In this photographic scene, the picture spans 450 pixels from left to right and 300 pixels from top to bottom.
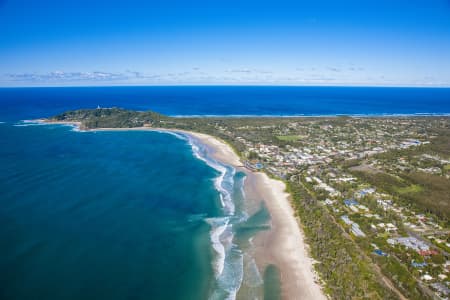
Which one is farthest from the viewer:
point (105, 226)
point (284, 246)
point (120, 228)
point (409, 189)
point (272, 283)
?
point (409, 189)

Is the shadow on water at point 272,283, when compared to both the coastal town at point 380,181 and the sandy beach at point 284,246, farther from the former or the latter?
the coastal town at point 380,181

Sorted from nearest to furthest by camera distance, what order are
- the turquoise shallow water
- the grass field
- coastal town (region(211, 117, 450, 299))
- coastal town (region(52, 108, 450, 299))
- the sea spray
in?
1. the turquoise shallow water
2. the sea spray
3. coastal town (region(52, 108, 450, 299))
4. coastal town (region(211, 117, 450, 299))
5. the grass field

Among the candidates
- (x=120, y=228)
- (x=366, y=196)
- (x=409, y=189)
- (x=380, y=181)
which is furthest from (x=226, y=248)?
(x=409, y=189)

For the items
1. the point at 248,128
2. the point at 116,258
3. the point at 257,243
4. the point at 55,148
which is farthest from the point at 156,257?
the point at 248,128

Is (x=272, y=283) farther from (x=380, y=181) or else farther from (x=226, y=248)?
(x=380, y=181)

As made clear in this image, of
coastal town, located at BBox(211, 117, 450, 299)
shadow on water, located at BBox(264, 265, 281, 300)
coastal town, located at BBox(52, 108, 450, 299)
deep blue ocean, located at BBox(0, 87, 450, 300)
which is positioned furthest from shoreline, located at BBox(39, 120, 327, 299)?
coastal town, located at BBox(211, 117, 450, 299)

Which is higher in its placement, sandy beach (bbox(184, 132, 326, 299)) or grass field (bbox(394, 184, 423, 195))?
grass field (bbox(394, 184, 423, 195))

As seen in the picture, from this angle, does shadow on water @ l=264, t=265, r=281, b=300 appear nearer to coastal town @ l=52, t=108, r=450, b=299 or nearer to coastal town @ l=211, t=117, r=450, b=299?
coastal town @ l=52, t=108, r=450, b=299

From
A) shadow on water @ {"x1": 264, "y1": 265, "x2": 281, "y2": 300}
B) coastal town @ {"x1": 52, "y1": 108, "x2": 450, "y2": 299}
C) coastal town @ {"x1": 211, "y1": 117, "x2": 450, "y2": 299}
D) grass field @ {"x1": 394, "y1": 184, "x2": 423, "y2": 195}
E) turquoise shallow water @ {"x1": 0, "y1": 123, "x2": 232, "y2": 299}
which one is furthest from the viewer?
grass field @ {"x1": 394, "y1": 184, "x2": 423, "y2": 195}
